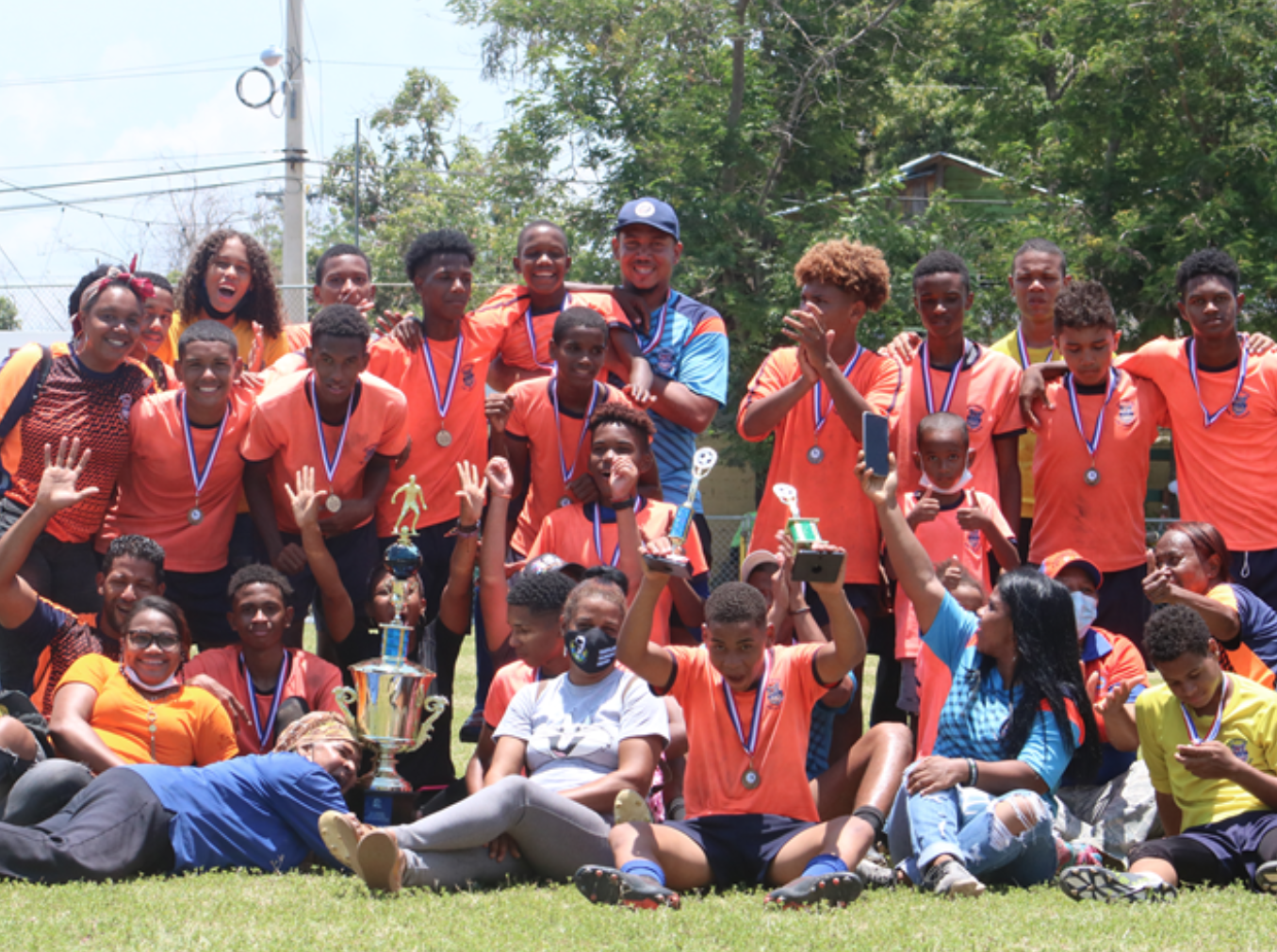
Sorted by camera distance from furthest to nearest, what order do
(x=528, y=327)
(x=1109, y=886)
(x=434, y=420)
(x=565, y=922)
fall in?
(x=528, y=327)
(x=434, y=420)
(x=1109, y=886)
(x=565, y=922)

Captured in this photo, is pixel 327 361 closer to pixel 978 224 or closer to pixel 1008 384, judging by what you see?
pixel 1008 384

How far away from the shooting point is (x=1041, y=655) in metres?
5.74

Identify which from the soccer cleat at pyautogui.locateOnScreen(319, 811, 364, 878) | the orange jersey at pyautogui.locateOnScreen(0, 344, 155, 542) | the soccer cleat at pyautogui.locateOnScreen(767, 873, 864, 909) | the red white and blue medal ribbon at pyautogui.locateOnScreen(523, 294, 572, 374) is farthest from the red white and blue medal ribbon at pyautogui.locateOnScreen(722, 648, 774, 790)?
the orange jersey at pyautogui.locateOnScreen(0, 344, 155, 542)

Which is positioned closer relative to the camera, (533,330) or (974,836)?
(974,836)

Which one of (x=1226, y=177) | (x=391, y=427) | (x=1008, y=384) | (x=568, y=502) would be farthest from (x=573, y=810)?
(x=1226, y=177)

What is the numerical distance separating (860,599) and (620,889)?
253cm

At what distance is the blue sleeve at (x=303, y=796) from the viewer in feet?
19.0

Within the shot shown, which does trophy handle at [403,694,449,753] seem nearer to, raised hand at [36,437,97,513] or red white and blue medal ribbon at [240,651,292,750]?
red white and blue medal ribbon at [240,651,292,750]

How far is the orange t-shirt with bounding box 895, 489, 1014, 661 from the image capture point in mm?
6652

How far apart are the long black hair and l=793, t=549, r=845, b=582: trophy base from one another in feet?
3.37

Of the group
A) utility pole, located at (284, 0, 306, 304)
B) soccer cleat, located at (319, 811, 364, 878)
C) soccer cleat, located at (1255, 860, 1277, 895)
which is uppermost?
utility pole, located at (284, 0, 306, 304)

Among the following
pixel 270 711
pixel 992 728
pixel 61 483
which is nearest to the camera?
pixel 992 728

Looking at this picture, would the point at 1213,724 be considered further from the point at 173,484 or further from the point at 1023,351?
the point at 173,484

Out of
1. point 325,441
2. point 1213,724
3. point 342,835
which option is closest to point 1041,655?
point 1213,724
